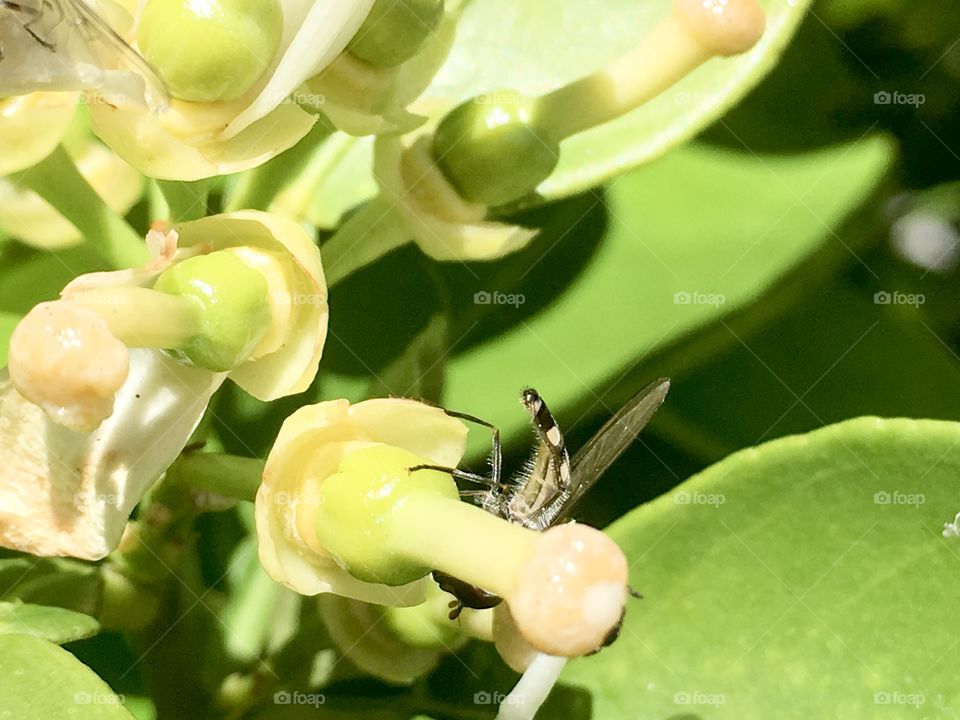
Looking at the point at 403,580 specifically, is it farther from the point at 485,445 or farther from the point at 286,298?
the point at 485,445

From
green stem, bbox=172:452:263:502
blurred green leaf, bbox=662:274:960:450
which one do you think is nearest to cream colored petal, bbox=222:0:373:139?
green stem, bbox=172:452:263:502

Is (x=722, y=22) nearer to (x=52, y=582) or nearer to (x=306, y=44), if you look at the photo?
(x=306, y=44)

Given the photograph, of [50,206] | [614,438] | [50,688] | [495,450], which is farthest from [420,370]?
[50,688]

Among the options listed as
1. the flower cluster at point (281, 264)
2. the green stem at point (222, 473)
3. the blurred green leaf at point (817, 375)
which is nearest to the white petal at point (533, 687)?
the flower cluster at point (281, 264)

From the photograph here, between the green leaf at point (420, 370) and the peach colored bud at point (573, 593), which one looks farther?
the green leaf at point (420, 370)

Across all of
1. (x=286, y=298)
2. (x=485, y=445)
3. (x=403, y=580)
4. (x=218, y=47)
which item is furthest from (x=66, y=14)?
(x=485, y=445)

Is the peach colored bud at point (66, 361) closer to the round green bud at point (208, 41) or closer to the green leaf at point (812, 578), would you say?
the round green bud at point (208, 41)

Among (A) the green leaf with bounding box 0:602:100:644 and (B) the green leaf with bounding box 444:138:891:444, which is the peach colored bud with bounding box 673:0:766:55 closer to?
(B) the green leaf with bounding box 444:138:891:444
